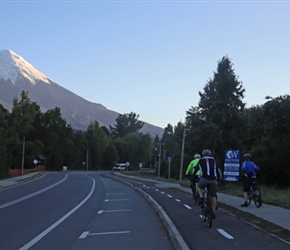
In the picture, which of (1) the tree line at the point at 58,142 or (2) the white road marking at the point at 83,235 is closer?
(2) the white road marking at the point at 83,235

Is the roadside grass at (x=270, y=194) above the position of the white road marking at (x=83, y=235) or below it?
above

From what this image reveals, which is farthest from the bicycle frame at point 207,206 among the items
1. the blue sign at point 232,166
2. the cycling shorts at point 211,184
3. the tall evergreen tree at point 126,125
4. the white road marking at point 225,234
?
the tall evergreen tree at point 126,125

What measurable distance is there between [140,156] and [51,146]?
4213 cm

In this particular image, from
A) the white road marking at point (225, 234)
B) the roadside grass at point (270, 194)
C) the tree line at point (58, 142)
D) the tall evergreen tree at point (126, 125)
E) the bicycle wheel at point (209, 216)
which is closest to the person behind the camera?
the white road marking at point (225, 234)

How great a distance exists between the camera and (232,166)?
23531mm

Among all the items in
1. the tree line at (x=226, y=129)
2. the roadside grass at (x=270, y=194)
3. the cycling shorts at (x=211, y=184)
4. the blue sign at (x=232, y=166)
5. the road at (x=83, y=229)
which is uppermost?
the tree line at (x=226, y=129)

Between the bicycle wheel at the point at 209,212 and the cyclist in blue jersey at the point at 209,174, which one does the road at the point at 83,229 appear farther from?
the cyclist in blue jersey at the point at 209,174

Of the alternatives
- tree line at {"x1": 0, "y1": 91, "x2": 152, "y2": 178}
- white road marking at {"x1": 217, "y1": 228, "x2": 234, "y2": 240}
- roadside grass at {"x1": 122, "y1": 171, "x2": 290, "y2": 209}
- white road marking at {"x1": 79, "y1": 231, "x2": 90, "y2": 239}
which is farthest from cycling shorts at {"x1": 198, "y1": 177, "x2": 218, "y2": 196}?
tree line at {"x1": 0, "y1": 91, "x2": 152, "y2": 178}

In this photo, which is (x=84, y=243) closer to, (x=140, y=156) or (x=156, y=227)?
(x=156, y=227)

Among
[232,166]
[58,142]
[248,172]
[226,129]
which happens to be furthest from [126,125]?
[248,172]

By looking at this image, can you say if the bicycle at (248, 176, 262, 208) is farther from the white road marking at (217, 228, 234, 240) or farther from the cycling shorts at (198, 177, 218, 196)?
the white road marking at (217, 228, 234, 240)

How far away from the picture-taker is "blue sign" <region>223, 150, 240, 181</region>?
23.4 metres

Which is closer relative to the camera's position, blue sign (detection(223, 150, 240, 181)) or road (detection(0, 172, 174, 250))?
road (detection(0, 172, 174, 250))

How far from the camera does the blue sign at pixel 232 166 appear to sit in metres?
23.4
